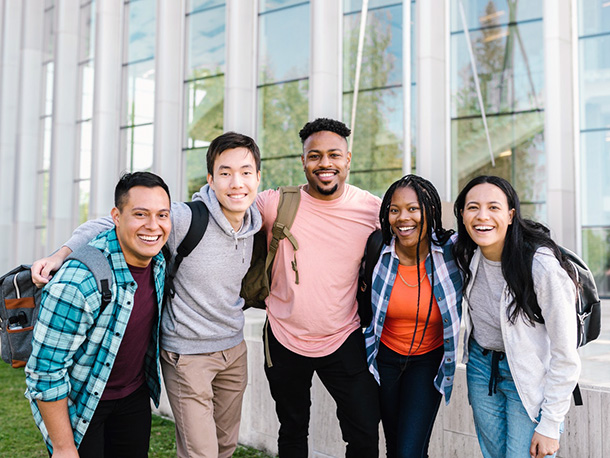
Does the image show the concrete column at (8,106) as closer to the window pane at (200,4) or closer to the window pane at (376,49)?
the window pane at (200,4)

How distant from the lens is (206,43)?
49.7ft

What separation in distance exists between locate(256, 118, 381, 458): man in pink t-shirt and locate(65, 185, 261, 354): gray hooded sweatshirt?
38cm

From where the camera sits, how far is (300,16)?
1359cm

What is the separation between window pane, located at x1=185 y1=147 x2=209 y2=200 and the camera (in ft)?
49.7

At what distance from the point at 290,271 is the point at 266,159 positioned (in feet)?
35.4

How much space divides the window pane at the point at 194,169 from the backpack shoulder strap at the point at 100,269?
41.0ft

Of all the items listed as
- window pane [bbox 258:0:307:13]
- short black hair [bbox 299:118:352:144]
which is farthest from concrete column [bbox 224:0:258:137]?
short black hair [bbox 299:118:352:144]

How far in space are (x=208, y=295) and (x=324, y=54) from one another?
964 cm

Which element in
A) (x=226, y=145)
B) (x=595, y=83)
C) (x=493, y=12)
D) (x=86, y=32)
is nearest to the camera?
(x=226, y=145)

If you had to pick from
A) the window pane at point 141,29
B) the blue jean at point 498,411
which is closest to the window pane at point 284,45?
the window pane at point 141,29

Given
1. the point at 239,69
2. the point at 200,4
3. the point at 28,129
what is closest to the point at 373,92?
the point at 239,69

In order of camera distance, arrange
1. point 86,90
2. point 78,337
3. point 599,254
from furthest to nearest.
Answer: point 86,90 → point 599,254 → point 78,337

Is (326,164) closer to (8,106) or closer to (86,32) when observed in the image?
(86,32)

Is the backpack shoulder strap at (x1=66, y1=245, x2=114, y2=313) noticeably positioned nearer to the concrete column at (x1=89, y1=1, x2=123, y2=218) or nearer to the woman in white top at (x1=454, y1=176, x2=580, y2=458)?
the woman in white top at (x1=454, y1=176, x2=580, y2=458)
